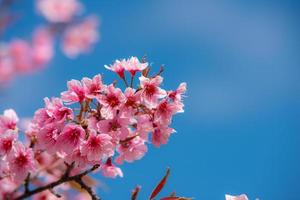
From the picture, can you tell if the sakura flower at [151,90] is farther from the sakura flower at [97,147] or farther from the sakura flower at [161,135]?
the sakura flower at [97,147]

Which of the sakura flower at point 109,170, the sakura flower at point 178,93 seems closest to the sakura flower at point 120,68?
the sakura flower at point 178,93

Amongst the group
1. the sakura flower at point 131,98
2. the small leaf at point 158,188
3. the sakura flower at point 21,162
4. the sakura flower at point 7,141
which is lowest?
the small leaf at point 158,188

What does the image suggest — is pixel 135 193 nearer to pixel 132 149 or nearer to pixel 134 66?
pixel 132 149

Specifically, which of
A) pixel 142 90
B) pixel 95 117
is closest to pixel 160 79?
pixel 142 90

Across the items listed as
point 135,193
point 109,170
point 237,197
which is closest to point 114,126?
point 135,193

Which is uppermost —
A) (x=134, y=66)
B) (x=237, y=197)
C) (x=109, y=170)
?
(x=134, y=66)

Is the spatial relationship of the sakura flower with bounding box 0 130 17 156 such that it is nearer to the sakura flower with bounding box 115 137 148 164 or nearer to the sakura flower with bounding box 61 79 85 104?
the sakura flower with bounding box 61 79 85 104

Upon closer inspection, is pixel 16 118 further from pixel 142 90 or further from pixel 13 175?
pixel 142 90
